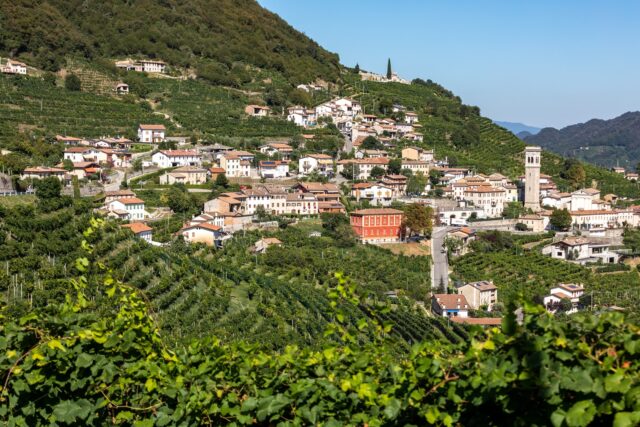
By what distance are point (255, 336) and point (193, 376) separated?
12.1 m

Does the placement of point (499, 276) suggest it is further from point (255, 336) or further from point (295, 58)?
point (295, 58)

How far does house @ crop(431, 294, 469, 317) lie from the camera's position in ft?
78.9

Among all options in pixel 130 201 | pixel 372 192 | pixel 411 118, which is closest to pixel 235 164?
pixel 372 192

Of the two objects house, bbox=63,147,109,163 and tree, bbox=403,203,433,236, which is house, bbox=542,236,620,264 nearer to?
tree, bbox=403,203,433,236

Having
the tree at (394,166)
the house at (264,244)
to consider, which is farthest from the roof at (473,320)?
the tree at (394,166)

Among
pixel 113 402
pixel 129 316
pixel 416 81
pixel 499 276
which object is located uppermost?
pixel 416 81

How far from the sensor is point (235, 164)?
126ft

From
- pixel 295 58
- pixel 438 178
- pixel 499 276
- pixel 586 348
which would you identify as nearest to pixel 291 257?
pixel 499 276

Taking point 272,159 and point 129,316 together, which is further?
point 272,159

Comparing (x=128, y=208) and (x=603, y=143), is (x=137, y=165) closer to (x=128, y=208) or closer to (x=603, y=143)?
(x=128, y=208)

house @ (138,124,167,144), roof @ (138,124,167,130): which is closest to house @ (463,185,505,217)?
house @ (138,124,167,144)

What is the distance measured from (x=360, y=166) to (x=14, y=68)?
68.9 ft

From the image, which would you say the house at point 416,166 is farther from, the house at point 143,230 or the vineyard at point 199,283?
the house at point 143,230

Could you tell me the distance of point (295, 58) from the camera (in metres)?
65.3
